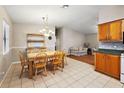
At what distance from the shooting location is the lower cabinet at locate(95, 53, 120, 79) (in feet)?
11.0

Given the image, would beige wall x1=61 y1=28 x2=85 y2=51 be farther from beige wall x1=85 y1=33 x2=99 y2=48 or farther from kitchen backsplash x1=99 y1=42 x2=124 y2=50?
kitchen backsplash x1=99 y1=42 x2=124 y2=50

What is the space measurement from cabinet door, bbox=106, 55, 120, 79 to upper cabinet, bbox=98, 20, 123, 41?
678 millimetres

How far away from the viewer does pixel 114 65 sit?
343cm

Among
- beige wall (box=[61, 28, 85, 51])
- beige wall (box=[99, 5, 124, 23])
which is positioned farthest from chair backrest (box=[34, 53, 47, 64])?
beige wall (box=[61, 28, 85, 51])

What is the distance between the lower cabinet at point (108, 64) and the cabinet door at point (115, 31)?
0.67 m

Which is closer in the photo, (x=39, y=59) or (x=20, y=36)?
(x=39, y=59)

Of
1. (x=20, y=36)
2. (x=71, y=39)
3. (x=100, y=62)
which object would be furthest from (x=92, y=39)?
(x=20, y=36)

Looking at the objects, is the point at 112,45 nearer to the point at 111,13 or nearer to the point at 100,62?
the point at 100,62

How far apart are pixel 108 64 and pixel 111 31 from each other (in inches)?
46.9

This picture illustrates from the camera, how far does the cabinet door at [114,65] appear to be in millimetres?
3312

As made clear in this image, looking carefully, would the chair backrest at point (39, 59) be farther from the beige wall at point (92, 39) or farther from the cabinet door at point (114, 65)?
the beige wall at point (92, 39)

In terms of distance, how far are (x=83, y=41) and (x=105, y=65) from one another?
22.3 feet

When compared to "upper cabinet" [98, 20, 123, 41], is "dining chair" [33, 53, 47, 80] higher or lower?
lower
